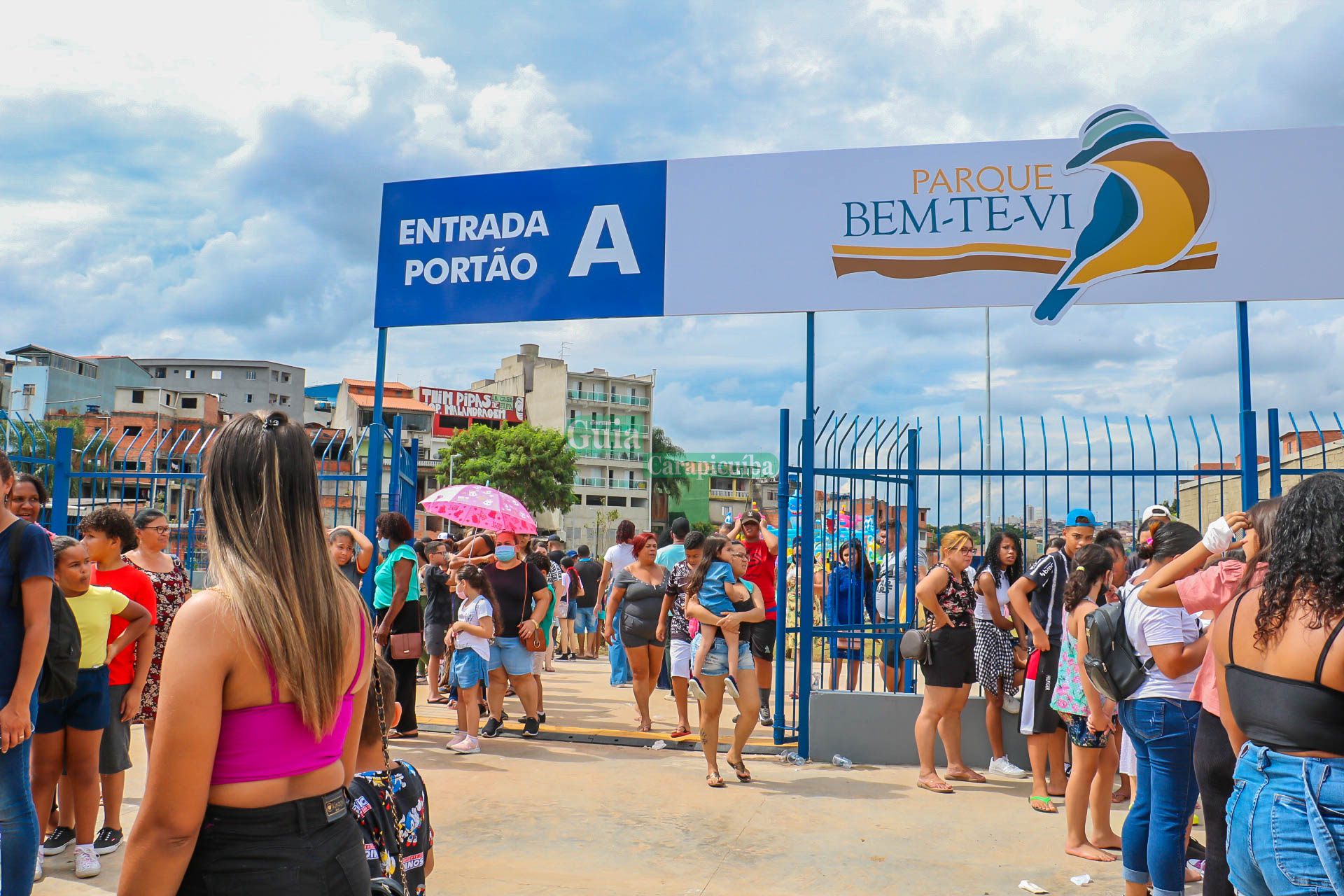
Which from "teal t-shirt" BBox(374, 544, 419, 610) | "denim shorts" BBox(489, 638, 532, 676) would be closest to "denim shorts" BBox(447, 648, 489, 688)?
"denim shorts" BBox(489, 638, 532, 676)

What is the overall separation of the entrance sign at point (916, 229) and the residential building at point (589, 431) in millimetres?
65619

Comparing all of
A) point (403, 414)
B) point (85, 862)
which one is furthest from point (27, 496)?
point (403, 414)

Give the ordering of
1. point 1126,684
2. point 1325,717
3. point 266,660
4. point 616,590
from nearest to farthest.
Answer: point 266,660, point 1325,717, point 1126,684, point 616,590

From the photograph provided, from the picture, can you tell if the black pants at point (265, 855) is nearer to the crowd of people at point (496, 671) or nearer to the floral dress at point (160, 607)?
the crowd of people at point (496, 671)

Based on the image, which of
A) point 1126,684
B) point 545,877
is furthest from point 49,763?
point 1126,684

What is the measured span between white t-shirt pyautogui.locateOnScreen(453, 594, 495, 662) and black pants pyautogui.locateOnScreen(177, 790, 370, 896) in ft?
19.4

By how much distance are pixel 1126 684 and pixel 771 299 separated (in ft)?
14.1

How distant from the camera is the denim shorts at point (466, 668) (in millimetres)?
7621

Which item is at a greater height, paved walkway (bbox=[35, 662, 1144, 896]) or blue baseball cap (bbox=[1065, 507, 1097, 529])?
blue baseball cap (bbox=[1065, 507, 1097, 529])

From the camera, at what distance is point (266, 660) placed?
5.91 ft

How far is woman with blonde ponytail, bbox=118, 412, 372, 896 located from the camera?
1722mm

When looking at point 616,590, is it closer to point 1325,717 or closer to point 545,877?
point 545,877

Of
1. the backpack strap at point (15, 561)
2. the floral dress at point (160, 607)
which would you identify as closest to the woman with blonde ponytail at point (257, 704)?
the backpack strap at point (15, 561)

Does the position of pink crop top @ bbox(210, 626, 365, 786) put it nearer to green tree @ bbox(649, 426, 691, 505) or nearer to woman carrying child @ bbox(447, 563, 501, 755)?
woman carrying child @ bbox(447, 563, 501, 755)
